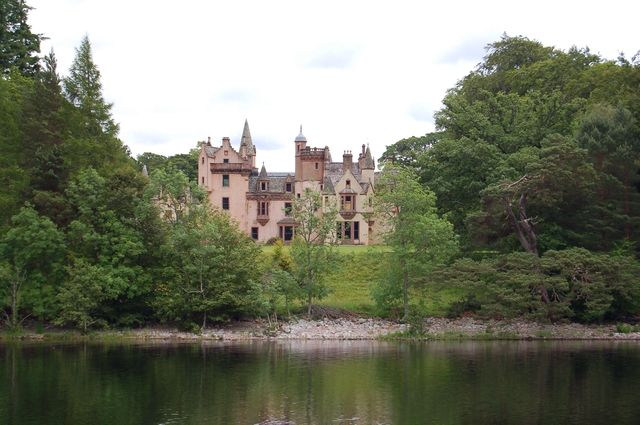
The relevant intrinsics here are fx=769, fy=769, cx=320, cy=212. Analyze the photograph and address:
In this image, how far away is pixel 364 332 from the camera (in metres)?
37.3

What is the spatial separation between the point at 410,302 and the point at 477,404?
20434mm

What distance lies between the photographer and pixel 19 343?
3500cm

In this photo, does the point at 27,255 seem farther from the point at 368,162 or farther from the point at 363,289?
the point at 368,162

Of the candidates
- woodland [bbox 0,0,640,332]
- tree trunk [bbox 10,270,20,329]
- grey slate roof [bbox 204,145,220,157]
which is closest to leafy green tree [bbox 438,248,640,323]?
woodland [bbox 0,0,640,332]

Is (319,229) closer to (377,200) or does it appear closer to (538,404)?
(377,200)

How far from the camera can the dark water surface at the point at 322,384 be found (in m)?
19.8

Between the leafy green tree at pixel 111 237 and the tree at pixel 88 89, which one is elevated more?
the tree at pixel 88 89

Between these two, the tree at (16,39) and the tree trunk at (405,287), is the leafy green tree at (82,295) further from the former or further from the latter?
the tree at (16,39)

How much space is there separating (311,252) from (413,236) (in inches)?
218

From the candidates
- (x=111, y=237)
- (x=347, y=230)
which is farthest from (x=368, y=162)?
(x=111, y=237)

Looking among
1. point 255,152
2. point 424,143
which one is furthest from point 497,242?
point 424,143

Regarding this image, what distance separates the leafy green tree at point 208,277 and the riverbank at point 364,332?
1.03 m

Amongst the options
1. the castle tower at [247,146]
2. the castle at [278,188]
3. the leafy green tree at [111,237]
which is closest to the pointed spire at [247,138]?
the castle tower at [247,146]

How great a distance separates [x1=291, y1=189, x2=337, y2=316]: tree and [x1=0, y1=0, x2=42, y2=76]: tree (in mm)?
22736
